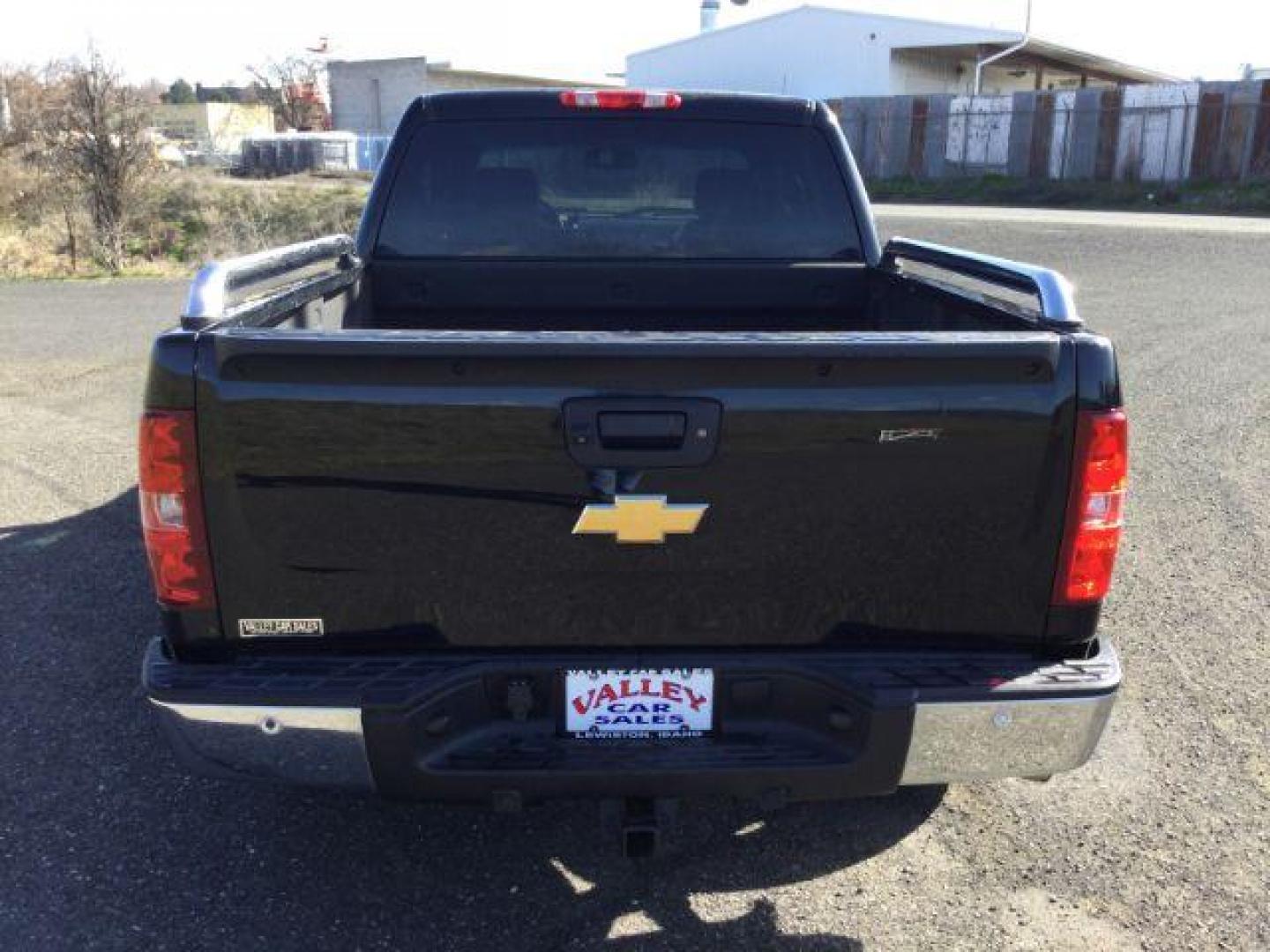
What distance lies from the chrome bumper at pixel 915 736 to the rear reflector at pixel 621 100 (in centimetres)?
254

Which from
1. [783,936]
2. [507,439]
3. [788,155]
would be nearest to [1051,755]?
[783,936]

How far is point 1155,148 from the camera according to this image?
2841 centimetres

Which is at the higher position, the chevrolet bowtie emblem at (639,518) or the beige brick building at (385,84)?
the beige brick building at (385,84)

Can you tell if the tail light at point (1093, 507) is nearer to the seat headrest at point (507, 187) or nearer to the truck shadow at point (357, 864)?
the truck shadow at point (357, 864)

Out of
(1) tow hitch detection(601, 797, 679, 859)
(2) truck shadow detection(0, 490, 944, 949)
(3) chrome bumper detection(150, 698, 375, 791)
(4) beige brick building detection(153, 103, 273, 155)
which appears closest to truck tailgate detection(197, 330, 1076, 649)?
(3) chrome bumper detection(150, 698, 375, 791)

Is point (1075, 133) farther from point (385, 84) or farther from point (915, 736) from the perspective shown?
point (385, 84)

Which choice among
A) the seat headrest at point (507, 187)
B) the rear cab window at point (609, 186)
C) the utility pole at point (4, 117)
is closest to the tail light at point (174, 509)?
the rear cab window at point (609, 186)

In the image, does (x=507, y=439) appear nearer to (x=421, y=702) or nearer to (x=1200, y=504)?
(x=421, y=702)

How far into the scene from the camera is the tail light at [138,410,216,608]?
7.30 ft

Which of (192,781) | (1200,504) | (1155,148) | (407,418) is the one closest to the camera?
(407,418)

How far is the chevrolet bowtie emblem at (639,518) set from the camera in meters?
2.26

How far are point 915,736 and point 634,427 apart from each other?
0.91m

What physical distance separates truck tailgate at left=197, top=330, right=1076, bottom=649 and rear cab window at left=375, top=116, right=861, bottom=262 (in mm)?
1941

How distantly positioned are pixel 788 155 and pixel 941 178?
30.9 metres
